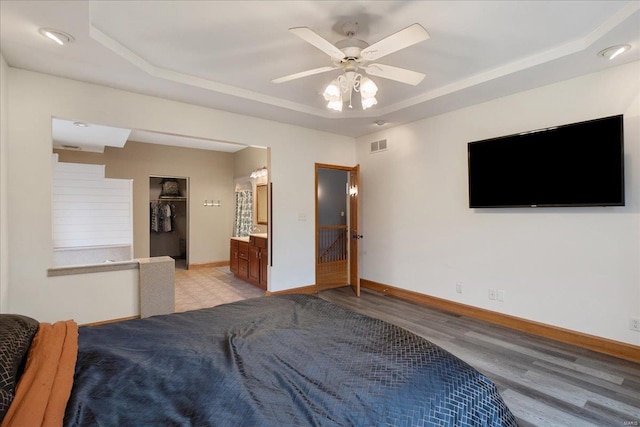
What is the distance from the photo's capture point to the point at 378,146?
16.2 feet

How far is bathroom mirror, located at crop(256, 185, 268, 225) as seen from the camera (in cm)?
629

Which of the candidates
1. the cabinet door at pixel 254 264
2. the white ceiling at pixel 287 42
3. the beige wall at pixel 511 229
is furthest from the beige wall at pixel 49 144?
the beige wall at pixel 511 229

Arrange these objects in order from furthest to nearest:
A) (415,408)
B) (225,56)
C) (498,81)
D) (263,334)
→ (498,81) < (225,56) < (263,334) < (415,408)

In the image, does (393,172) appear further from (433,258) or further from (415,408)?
(415,408)

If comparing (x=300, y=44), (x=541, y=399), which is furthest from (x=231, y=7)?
(x=541, y=399)

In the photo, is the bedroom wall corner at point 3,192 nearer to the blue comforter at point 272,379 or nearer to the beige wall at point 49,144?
the beige wall at point 49,144

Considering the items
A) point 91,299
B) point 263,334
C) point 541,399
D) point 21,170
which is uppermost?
point 21,170

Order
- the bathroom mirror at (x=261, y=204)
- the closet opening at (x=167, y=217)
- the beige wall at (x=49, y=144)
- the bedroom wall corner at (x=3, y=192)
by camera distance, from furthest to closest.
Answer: the closet opening at (x=167, y=217)
the bathroom mirror at (x=261, y=204)
the beige wall at (x=49, y=144)
the bedroom wall corner at (x=3, y=192)

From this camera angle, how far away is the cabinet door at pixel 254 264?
5074 millimetres

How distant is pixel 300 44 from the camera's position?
8.36 ft

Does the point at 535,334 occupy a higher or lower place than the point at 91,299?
lower

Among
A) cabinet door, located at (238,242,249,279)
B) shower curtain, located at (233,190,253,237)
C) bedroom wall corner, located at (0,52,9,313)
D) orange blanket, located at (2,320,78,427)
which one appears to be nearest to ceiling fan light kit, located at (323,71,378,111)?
orange blanket, located at (2,320,78,427)

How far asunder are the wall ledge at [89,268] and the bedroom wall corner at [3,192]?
0.34 m

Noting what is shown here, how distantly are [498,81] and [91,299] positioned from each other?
187 inches
